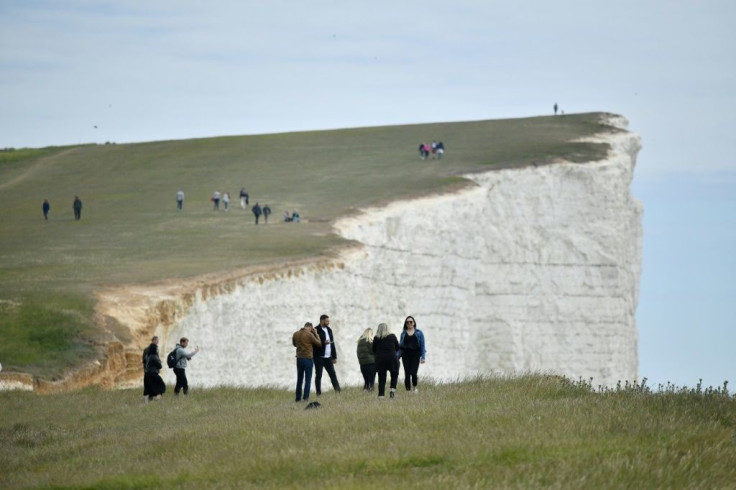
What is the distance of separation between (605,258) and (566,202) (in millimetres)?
3980

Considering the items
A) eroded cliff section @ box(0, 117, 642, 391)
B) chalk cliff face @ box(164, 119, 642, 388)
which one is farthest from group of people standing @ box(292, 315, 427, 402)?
chalk cliff face @ box(164, 119, 642, 388)

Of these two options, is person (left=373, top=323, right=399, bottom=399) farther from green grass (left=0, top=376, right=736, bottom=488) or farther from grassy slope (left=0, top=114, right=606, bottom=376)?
grassy slope (left=0, top=114, right=606, bottom=376)

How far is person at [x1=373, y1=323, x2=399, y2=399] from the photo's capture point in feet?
74.3

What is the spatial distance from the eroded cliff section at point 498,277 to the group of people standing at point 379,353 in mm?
20648

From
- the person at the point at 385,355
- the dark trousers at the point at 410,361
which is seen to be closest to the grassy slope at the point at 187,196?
the dark trousers at the point at 410,361

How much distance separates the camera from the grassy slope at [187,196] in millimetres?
37438

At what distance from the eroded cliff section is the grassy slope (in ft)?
7.46

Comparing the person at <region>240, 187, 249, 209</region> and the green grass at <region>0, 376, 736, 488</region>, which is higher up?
the person at <region>240, 187, 249, 209</region>

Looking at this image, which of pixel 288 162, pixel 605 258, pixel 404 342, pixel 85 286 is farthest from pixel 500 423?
pixel 288 162

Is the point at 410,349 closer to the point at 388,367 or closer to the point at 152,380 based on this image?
the point at 388,367

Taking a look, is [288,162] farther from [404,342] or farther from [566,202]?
[404,342]

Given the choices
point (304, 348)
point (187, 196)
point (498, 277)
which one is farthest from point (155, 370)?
point (187, 196)

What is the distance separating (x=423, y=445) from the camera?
1483 cm

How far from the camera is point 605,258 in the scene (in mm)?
67125
